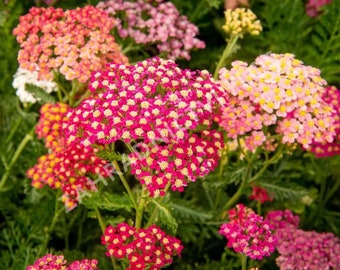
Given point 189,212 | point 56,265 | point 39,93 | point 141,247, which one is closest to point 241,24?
point 189,212

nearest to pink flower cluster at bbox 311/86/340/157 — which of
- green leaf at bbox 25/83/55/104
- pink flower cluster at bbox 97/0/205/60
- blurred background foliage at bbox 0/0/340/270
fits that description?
blurred background foliage at bbox 0/0/340/270

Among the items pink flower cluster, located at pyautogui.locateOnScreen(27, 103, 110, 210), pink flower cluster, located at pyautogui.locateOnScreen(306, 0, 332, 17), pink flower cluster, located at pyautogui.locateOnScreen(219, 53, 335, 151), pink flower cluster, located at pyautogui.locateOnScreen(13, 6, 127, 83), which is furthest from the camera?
pink flower cluster, located at pyautogui.locateOnScreen(306, 0, 332, 17)

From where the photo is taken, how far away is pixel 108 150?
224 cm

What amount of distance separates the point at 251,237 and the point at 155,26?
1423 mm

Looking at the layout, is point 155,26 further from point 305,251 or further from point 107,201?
point 305,251

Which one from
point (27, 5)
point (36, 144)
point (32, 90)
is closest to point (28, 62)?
point (32, 90)

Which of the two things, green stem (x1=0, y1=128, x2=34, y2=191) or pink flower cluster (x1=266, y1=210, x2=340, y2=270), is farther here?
green stem (x1=0, y1=128, x2=34, y2=191)

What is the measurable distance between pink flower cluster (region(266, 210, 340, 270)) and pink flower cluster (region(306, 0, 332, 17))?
1735mm

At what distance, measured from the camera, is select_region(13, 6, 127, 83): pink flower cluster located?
2.68 metres

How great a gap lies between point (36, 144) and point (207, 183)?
2.94 ft

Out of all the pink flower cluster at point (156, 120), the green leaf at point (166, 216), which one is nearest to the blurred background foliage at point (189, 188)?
the green leaf at point (166, 216)

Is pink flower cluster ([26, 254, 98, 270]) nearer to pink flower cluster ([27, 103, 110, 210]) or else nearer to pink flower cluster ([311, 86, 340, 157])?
pink flower cluster ([27, 103, 110, 210])

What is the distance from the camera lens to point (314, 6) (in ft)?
13.1

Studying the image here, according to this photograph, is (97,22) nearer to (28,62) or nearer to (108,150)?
(28,62)
